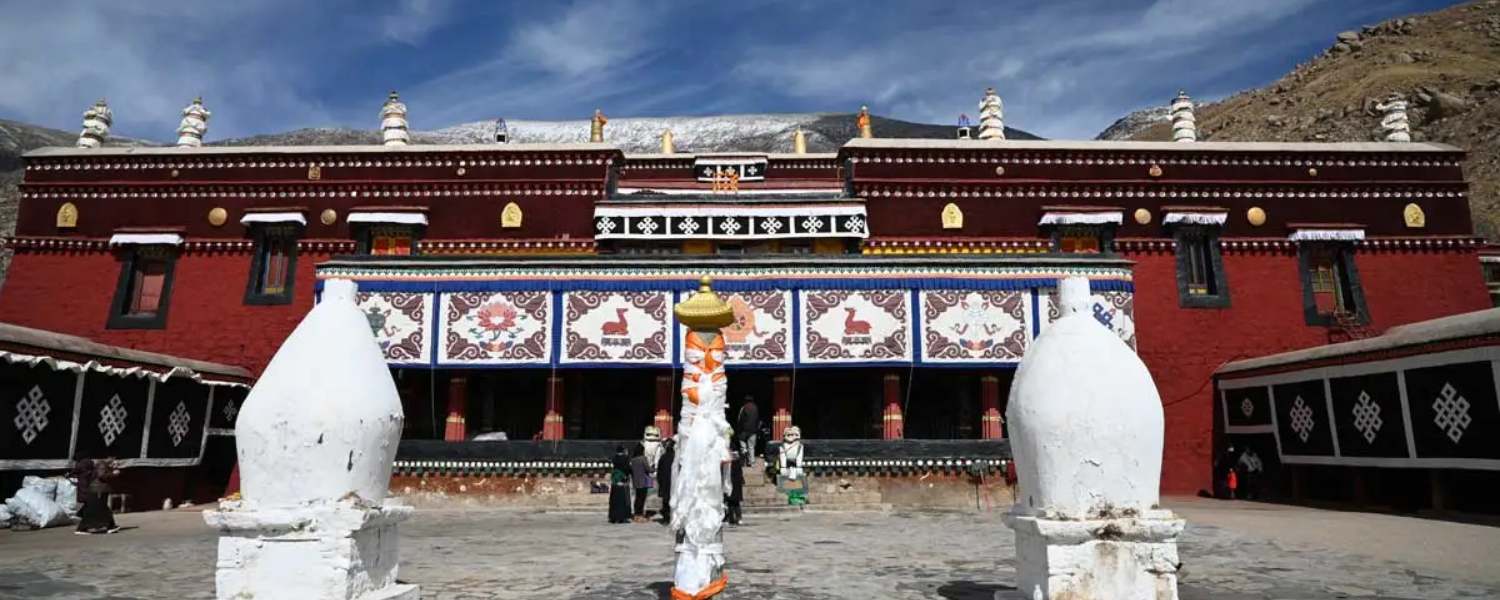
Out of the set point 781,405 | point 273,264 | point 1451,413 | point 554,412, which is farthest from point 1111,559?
point 273,264

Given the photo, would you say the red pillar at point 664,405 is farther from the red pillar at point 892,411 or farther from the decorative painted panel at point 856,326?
the red pillar at point 892,411

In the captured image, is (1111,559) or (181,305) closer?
(1111,559)

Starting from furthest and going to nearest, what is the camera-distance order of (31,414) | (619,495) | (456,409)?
(456,409), (619,495), (31,414)

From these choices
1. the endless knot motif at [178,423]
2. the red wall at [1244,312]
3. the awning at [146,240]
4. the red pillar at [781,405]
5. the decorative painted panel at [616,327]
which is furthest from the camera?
the awning at [146,240]

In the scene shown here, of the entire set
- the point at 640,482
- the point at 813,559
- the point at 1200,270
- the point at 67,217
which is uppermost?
the point at 67,217

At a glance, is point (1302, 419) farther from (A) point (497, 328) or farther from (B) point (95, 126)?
(B) point (95, 126)

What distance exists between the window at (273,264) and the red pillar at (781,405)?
10.9 m

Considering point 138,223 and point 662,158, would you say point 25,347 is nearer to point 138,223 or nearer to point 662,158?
point 138,223

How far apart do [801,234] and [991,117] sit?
24.6 ft

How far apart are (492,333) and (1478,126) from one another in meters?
41.3

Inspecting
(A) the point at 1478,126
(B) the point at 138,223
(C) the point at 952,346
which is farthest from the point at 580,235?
(A) the point at 1478,126

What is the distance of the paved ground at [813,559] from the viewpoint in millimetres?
6547

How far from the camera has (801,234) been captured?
19.6 metres

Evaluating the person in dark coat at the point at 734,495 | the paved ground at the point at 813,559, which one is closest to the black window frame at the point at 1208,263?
the paved ground at the point at 813,559
